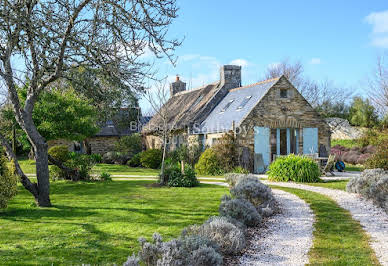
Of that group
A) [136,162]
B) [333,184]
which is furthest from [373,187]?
[136,162]

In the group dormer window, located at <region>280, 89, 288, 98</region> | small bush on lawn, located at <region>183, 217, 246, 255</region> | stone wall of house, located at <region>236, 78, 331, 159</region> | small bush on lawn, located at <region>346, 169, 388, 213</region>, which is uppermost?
dormer window, located at <region>280, 89, 288, 98</region>

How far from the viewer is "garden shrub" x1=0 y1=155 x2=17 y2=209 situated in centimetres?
889

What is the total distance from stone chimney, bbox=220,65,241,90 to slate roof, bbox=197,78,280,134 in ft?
2.69

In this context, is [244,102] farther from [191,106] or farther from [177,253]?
[177,253]

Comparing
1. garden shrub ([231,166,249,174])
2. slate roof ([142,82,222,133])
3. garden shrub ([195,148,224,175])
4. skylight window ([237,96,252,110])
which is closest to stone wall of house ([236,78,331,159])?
skylight window ([237,96,252,110])

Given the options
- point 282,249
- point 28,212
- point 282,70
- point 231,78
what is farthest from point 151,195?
point 282,70

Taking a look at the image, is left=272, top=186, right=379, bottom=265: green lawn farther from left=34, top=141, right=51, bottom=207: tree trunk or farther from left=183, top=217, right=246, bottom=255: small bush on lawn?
left=34, top=141, right=51, bottom=207: tree trunk

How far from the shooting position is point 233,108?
2177 cm

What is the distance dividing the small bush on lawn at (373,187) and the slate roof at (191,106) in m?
12.5

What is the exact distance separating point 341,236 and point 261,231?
146cm

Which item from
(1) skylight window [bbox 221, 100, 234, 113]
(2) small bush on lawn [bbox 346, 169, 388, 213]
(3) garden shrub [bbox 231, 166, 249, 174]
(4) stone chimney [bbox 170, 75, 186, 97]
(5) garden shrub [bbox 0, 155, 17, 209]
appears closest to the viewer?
(5) garden shrub [bbox 0, 155, 17, 209]

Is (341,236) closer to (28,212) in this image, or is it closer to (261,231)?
(261,231)

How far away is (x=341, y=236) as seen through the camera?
6.84 m

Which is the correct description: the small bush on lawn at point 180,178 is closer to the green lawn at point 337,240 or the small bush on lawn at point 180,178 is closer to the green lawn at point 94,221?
the green lawn at point 94,221
